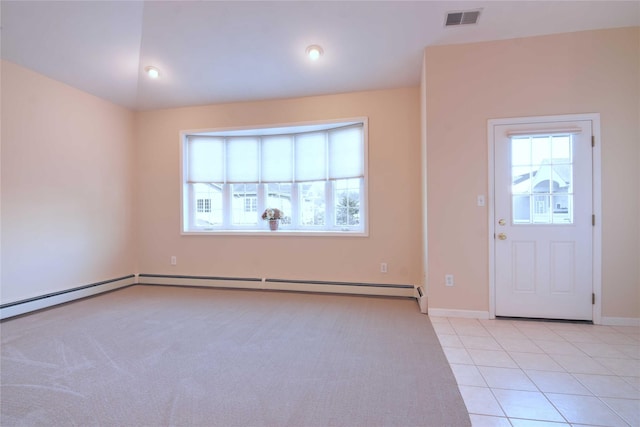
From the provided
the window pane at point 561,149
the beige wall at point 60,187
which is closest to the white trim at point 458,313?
the window pane at point 561,149

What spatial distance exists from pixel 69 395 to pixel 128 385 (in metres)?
0.29

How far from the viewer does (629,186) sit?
102 inches

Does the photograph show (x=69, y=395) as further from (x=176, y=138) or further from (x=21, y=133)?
(x=176, y=138)

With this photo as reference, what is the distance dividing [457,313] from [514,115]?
2.09 m

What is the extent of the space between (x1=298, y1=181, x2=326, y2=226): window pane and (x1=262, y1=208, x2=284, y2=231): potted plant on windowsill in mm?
343

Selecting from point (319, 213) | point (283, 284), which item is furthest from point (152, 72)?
point (283, 284)

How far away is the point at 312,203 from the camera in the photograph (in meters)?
4.11

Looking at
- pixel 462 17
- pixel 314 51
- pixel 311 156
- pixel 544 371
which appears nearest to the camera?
pixel 544 371

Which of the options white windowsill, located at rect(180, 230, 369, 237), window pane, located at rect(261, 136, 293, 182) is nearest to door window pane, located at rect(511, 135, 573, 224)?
white windowsill, located at rect(180, 230, 369, 237)

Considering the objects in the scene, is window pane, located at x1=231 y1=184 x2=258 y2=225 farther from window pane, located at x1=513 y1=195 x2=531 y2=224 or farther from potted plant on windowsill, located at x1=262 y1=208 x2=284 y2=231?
window pane, located at x1=513 y1=195 x2=531 y2=224

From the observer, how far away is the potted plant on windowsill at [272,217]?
407 cm

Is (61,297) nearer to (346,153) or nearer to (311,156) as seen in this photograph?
(311,156)

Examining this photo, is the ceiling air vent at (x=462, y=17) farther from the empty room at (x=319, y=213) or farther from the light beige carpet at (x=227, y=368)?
the light beige carpet at (x=227, y=368)

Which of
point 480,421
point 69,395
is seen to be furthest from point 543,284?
point 69,395
